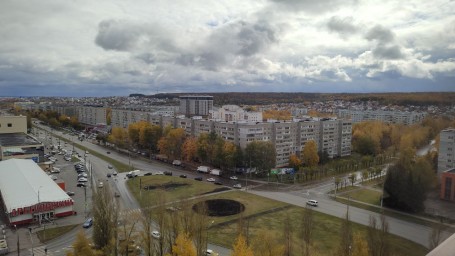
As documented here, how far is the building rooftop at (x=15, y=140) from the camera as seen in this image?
20.2 meters

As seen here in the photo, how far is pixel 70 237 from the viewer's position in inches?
439

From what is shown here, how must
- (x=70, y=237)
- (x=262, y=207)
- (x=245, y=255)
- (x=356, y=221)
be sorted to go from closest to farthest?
(x=245, y=255)
(x=70, y=237)
(x=356, y=221)
(x=262, y=207)

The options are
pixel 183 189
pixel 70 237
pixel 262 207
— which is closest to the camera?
pixel 70 237

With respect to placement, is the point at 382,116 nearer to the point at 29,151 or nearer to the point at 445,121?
the point at 445,121

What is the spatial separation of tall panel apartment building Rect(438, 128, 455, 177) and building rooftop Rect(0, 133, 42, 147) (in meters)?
21.6

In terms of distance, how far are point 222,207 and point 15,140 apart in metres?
15.1

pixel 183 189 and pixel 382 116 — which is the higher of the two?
pixel 382 116

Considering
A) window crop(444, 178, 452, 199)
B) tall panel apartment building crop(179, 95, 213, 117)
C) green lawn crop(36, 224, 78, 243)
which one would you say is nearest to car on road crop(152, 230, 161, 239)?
green lawn crop(36, 224, 78, 243)

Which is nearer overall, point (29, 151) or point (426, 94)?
point (426, 94)

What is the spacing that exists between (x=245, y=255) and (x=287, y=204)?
339 inches

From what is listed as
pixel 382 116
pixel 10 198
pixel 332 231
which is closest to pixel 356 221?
pixel 332 231

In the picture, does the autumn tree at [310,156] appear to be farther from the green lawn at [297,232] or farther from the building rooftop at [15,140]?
the building rooftop at [15,140]

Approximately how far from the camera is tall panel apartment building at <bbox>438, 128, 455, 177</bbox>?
15.7 m

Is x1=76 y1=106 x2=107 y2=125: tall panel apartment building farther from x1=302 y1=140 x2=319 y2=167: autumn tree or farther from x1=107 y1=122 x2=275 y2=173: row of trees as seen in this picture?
x1=302 y1=140 x2=319 y2=167: autumn tree
